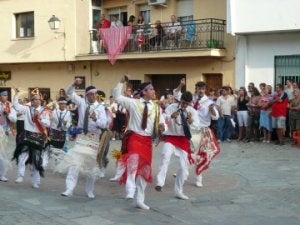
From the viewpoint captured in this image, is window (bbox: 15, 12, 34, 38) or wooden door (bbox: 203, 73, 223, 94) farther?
window (bbox: 15, 12, 34, 38)

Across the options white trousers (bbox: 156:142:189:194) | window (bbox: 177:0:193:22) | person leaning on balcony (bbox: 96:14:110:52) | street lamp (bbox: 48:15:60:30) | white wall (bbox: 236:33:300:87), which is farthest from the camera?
street lamp (bbox: 48:15:60:30)

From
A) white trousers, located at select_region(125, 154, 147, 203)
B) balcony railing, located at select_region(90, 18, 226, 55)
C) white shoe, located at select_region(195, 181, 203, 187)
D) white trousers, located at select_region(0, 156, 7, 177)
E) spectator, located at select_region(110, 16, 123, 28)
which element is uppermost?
spectator, located at select_region(110, 16, 123, 28)

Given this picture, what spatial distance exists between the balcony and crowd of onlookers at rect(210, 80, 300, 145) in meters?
2.53

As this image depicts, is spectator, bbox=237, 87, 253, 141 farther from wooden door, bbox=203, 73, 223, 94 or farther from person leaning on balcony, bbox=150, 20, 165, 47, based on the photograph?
person leaning on balcony, bbox=150, 20, 165, 47

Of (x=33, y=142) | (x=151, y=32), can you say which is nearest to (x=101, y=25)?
(x=151, y=32)

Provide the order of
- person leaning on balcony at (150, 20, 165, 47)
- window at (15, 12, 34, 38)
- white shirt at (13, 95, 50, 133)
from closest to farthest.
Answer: white shirt at (13, 95, 50, 133), person leaning on balcony at (150, 20, 165, 47), window at (15, 12, 34, 38)

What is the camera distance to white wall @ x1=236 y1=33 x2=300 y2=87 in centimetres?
1873

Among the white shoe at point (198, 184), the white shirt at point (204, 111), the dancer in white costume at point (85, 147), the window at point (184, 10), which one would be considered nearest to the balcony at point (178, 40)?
the window at point (184, 10)

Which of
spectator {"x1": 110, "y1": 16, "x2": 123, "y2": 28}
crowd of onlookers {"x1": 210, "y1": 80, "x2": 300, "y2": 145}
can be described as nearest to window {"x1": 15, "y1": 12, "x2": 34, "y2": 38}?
spectator {"x1": 110, "y1": 16, "x2": 123, "y2": 28}

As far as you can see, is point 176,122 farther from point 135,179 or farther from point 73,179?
point 73,179

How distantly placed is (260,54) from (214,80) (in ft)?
8.01

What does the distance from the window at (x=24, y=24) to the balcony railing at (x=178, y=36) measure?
6.61 m

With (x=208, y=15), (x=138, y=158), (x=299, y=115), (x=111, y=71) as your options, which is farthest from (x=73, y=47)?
(x=138, y=158)

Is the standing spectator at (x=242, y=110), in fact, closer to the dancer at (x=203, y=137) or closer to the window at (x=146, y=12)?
the dancer at (x=203, y=137)
